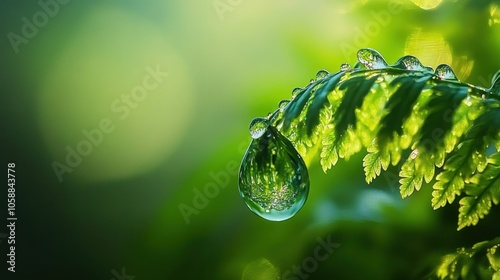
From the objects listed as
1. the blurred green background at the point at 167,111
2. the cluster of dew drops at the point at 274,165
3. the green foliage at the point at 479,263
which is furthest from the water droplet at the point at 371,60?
the blurred green background at the point at 167,111

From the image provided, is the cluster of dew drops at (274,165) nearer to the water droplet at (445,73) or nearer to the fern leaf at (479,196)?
the water droplet at (445,73)

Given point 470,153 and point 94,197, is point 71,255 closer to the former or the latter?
point 94,197

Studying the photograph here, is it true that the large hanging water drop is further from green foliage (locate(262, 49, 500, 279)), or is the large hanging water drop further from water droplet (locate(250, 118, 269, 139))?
water droplet (locate(250, 118, 269, 139))

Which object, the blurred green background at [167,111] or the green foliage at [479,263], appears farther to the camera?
the blurred green background at [167,111]

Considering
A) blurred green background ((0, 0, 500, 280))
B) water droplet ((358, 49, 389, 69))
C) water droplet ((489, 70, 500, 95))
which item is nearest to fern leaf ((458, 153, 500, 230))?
water droplet ((489, 70, 500, 95))

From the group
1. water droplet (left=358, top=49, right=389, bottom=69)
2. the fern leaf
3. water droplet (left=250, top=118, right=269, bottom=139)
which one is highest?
water droplet (left=250, top=118, right=269, bottom=139)

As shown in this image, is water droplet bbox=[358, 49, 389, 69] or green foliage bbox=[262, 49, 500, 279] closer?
green foliage bbox=[262, 49, 500, 279]
